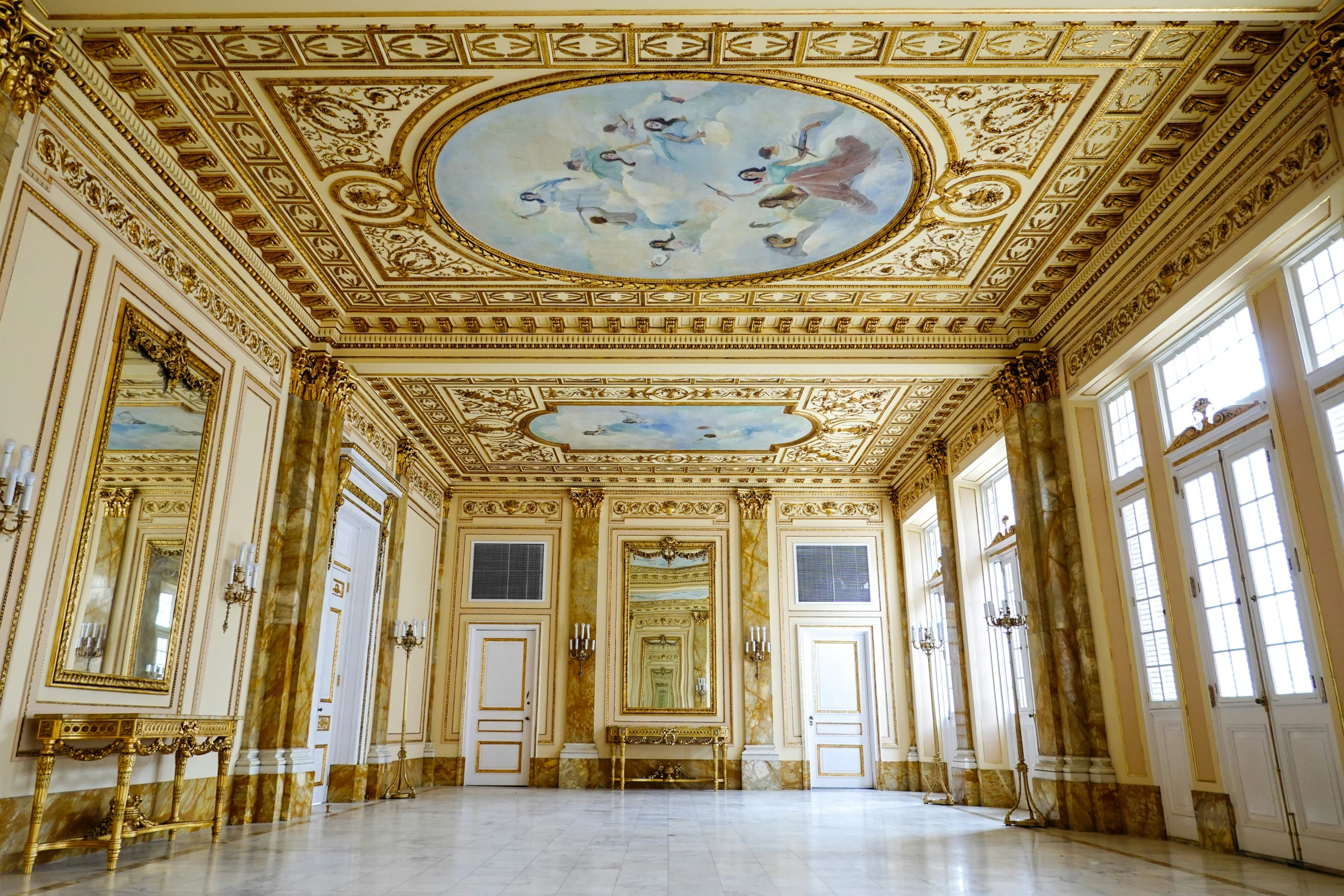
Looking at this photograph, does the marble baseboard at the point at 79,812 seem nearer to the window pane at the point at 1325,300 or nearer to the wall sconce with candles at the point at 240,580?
the wall sconce with candles at the point at 240,580

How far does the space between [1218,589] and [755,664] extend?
791 cm

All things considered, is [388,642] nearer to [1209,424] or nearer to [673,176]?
[673,176]

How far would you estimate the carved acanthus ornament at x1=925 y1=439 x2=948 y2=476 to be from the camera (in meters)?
11.9

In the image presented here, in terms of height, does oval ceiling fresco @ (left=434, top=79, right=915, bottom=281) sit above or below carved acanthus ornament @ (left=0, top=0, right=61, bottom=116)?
above

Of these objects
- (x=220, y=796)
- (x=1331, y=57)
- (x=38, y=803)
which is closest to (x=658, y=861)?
(x=220, y=796)

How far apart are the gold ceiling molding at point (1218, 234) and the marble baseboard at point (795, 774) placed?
299 inches

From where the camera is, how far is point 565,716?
13.4m

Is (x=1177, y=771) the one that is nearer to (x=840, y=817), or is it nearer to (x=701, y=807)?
(x=840, y=817)

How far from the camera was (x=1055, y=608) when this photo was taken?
8.29 metres

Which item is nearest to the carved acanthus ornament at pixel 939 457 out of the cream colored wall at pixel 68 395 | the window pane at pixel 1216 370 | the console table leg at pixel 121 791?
the window pane at pixel 1216 370

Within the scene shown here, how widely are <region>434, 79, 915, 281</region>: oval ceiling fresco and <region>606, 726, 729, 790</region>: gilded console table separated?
7578 millimetres

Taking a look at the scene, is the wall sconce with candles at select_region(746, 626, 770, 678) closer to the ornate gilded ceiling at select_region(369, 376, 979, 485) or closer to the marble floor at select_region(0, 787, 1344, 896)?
the ornate gilded ceiling at select_region(369, 376, 979, 485)

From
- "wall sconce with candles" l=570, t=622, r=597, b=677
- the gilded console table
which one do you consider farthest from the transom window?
the gilded console table

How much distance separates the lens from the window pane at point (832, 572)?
14.1 metres
